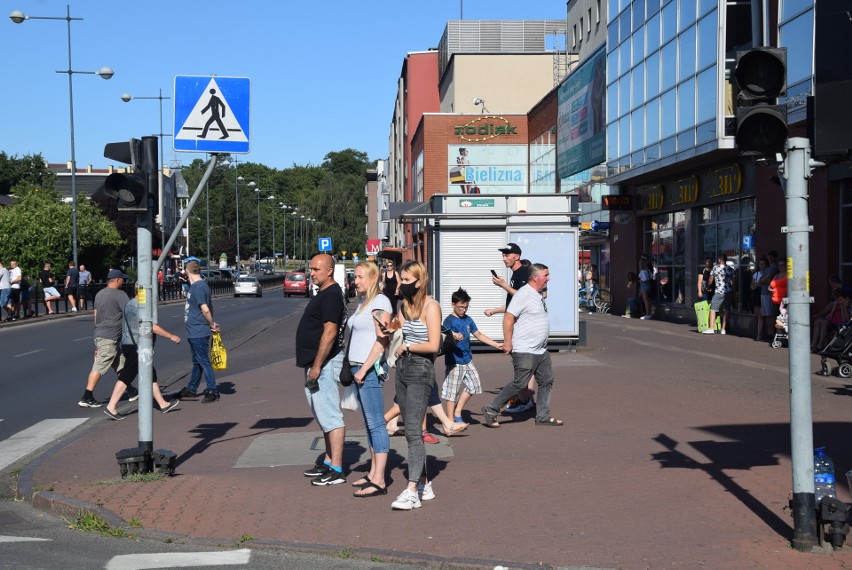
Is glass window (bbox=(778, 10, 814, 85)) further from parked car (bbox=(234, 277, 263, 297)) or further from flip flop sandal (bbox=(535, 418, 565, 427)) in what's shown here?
parked car (bbox=(234, 277, 263, 297))

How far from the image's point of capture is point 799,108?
60.3 feet

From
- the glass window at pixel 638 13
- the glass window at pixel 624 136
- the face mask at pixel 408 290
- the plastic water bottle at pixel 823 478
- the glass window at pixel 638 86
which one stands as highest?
the glass window at pixel 638 13

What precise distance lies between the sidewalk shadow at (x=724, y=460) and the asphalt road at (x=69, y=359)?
281 inches

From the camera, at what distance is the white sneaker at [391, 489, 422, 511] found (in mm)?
7168

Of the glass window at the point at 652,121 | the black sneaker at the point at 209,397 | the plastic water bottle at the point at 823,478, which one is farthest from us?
the glass window at the point at 652,121

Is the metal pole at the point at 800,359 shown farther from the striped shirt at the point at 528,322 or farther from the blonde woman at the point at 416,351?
the striped shirt at the point at 528,322

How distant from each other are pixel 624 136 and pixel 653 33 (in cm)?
362

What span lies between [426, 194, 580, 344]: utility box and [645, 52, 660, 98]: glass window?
929 cm

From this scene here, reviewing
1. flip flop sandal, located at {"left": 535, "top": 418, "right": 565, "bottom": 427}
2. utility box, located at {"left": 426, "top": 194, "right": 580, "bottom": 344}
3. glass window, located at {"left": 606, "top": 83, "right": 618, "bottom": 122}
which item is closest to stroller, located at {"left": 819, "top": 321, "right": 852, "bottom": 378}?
utility box, located at {"left": 426, "top": 194, "right": 580, "bottom": 344}

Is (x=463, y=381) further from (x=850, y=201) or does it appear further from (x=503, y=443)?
(x=850, y=201)

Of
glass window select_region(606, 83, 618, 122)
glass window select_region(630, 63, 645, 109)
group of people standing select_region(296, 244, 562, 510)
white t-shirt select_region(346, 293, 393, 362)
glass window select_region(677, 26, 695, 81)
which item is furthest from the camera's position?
glass window select_region(606, 83, 618, 122)

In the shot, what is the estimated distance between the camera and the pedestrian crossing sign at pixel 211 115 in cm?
863

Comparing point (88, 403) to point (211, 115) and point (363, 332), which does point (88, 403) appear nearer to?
point (211, 115)

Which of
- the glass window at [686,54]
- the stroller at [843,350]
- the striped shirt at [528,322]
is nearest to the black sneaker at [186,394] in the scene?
the striped shirt at [528,322]
